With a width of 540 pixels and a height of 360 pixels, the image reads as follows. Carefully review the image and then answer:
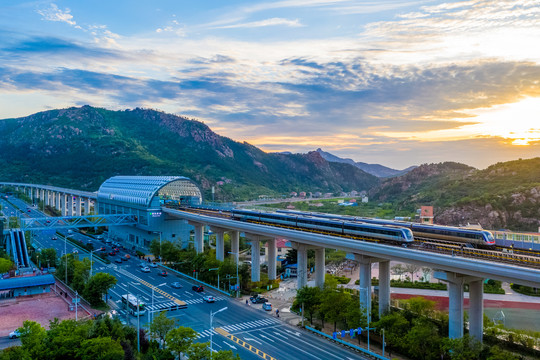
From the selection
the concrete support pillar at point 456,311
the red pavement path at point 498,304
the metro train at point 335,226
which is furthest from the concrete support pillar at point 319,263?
the concrete support pillar at point 456,311

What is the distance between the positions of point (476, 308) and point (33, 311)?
2198 inches

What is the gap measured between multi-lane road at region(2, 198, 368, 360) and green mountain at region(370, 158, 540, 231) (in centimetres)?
9555

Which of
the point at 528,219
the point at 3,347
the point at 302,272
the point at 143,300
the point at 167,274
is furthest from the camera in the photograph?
the point at 528,219

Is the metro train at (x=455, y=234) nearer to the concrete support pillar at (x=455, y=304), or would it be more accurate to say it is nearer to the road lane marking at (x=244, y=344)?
the concrete support pillar at (x=455, y=304)

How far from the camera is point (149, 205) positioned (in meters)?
104

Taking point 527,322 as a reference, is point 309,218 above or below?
above

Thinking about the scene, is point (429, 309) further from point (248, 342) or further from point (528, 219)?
point (528, 219)

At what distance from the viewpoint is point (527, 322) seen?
191 ft

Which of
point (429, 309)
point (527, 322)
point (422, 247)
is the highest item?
point (422, 247)

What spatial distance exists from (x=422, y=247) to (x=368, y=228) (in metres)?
8.66

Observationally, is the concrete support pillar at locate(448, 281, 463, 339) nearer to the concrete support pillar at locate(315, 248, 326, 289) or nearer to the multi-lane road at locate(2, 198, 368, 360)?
the multi-lane road at locate(2, 198, 368, 360)

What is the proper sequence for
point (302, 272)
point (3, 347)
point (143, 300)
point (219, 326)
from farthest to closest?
1. point (302, 272)
2. point (143, 300)
3. point (219, 326)
4. point (3, 347)

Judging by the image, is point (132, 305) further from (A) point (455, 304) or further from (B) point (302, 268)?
→ (A) point (455, 304)

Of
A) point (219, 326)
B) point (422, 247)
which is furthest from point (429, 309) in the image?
point (219, 326)
